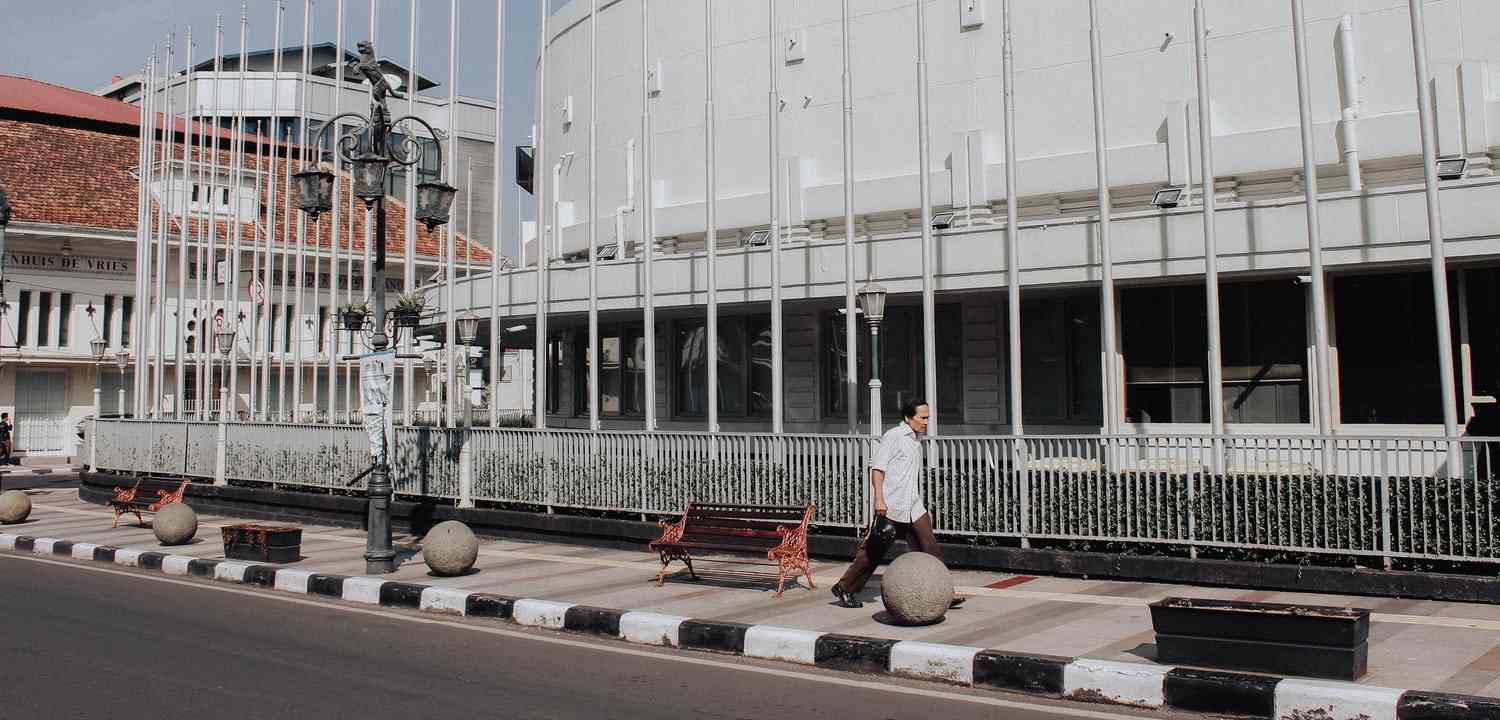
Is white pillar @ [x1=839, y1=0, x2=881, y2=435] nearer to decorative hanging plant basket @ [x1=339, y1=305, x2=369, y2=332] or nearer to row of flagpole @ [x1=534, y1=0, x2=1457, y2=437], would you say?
row of flagpole @ [x1=534, y1=0, x2=1457, y2=437]

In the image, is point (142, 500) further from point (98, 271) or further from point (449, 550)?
point (98, 271)

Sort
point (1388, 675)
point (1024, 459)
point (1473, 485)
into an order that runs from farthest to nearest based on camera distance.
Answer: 1. point (1024, 459)
2. point (1473, 485)
3. point (1388, 675)

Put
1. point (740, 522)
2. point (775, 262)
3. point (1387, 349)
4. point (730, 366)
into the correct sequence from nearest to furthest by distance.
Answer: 1. point (740, 522)
2. point (1387, 349)
3. point (775, 262)
4. point (730, 366)

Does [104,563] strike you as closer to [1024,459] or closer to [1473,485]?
[1024,459]

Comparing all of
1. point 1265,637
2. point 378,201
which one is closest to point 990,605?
point 1265,637

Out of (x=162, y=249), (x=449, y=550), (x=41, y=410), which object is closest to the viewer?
(x=449, y=550)

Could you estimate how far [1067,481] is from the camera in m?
12.0

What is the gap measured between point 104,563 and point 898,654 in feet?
37.2

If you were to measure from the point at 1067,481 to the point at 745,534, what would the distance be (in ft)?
11.2

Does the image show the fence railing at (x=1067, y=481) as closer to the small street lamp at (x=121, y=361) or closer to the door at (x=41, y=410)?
the small street lamp at (x=121, y=361)

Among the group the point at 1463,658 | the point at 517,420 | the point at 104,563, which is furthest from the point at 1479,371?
the point at 517,420

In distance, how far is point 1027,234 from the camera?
16.5 meters

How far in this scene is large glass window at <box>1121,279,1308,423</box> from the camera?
55.2 feet

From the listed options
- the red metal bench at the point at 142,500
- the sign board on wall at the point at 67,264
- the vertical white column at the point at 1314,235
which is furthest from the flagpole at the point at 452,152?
the sign board on wall at the point at 67,264
